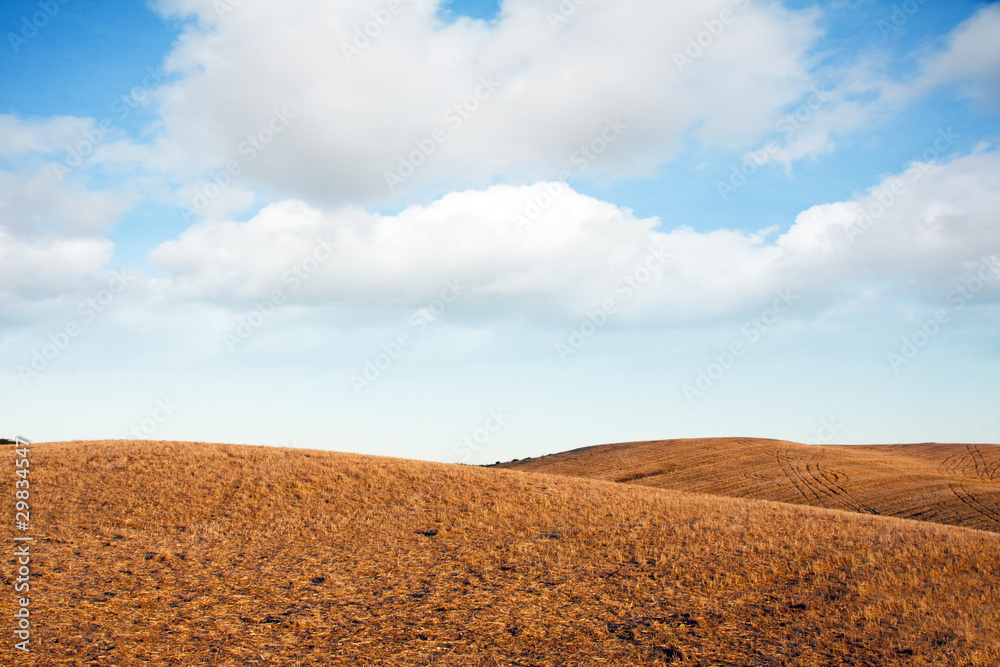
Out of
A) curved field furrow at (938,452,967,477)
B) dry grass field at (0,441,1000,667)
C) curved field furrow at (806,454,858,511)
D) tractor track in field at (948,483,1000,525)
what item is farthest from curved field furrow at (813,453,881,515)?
dry grass field at (0,441,1000,667)

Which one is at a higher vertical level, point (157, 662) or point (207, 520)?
point (207, 520)

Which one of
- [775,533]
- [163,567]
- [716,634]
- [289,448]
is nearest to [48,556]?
[163,567]

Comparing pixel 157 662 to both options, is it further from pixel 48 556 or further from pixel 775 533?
pixel 775 533

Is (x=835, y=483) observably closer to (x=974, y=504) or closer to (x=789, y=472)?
(x=789, y=472)

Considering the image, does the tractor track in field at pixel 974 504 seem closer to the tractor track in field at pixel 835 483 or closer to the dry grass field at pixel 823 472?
the dry grass field at pixel 823 472

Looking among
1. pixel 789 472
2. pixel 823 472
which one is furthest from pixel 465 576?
pixel 823 472

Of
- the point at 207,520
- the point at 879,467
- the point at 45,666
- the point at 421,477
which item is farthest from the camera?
the point at 879,467

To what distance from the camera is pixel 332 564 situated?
1697cm

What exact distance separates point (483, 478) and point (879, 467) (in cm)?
3645

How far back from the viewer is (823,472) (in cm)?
4669

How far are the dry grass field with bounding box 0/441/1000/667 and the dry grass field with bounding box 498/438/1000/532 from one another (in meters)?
15.9

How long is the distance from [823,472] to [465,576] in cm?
3958

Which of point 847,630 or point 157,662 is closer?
point 157,662

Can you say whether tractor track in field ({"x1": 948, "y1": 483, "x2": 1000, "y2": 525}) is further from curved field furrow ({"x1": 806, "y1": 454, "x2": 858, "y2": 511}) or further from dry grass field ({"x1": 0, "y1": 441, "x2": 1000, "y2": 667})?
dry grass field ({"x1": 0, "y1": 441, "x2": 1000, "y2": 667})
